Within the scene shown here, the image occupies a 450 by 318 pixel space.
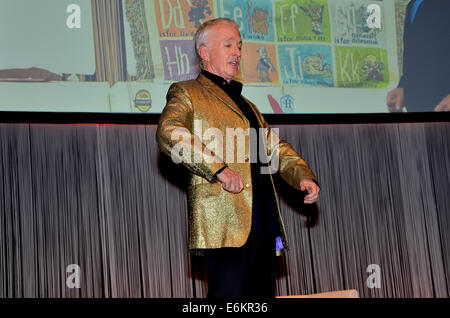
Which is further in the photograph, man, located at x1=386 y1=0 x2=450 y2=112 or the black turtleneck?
man, located at x1=386 y1=0 x2=450 y2=112

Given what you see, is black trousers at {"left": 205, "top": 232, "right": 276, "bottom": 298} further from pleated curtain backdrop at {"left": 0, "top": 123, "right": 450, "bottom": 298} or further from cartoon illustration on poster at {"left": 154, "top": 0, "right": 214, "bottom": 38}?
cartoon illustration on poster at {"left": 154, "top": 0, "right": 214, "bottom": 38}

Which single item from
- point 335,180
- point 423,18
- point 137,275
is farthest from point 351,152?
point 137,275

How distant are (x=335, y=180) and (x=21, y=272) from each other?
1.80 meters

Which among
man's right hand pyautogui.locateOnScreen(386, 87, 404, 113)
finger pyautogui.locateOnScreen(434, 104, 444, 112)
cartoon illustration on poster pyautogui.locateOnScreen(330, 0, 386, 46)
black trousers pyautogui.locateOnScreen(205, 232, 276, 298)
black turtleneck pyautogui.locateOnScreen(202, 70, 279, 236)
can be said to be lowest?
black trousers pyautogui.locateOnScreen(205, 232, 276, 298)

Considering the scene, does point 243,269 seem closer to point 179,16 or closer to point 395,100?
point 179,16

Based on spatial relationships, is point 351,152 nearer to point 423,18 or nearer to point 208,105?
point 423,18

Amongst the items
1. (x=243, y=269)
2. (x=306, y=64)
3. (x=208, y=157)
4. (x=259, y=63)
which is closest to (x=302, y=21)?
(x=306, y=64)

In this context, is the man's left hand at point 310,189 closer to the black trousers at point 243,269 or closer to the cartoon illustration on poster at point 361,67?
the black trousers at point 243,269

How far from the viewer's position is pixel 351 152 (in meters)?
3.91

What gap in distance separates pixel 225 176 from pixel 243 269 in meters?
0.29

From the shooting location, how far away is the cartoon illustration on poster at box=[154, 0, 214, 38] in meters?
3.44

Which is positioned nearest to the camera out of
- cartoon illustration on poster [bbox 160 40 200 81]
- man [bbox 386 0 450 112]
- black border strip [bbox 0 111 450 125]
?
black border strip [bbox 0 111 450 125]

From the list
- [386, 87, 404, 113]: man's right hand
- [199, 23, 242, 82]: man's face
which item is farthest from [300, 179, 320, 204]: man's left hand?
[386, 87, 404, 113]: man's right hand
